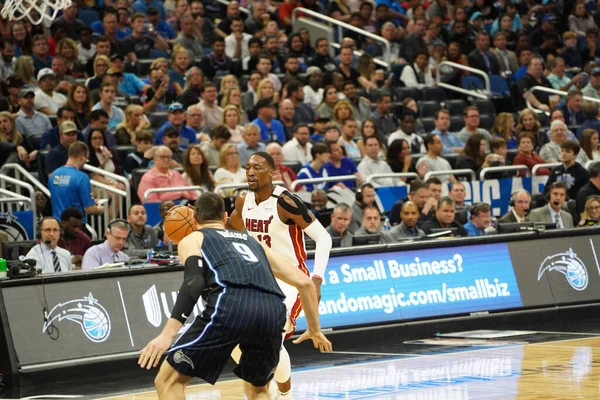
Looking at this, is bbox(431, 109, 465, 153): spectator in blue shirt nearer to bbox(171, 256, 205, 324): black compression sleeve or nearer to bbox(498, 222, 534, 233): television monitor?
bbox(498, 222, 534, 233): television monitor

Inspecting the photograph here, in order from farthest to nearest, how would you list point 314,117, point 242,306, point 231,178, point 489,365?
1. point 314,117
2. point 231,178
3. point 489,365
4. point 242,306

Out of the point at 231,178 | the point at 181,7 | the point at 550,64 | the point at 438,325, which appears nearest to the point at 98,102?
the point at 231,178

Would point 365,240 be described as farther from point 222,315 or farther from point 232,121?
point 222,315

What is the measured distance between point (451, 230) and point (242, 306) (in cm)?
791

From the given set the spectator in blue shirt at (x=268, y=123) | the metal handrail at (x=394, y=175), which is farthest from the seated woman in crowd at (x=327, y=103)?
the metal handrail at (x=394, y=175)

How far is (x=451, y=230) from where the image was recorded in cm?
1457

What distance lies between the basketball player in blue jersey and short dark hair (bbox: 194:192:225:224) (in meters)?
0.02

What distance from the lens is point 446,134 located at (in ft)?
64.6

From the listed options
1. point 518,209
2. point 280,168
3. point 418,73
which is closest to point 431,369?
point 518,209

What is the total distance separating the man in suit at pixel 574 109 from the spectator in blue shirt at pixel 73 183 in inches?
405

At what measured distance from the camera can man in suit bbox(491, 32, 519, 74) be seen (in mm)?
23922

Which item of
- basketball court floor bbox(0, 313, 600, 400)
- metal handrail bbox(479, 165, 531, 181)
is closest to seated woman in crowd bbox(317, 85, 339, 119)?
metal handrail bbox(479, 165, 531, 181)

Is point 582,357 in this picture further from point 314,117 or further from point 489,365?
point 314,117

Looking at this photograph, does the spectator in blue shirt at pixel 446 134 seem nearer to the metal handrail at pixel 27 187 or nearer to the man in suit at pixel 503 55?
the man in suit at pixel 503 55
